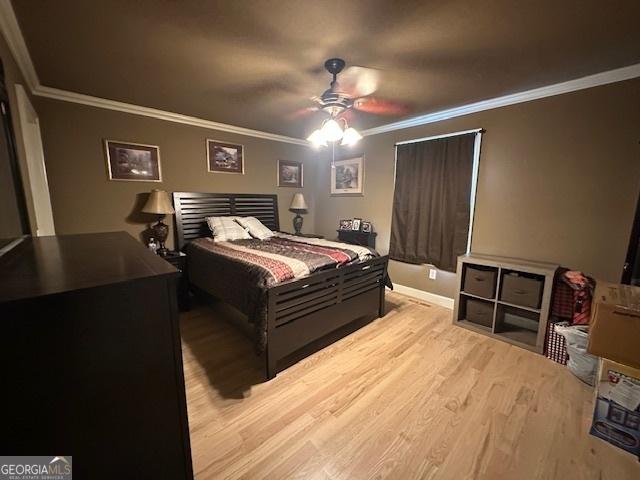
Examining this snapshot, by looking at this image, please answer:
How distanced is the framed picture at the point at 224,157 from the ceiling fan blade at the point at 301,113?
1014mm

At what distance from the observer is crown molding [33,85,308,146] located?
8.34 ft

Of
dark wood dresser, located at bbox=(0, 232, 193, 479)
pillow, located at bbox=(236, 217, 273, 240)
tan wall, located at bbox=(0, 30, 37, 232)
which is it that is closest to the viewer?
dark wood dresser, located at bbox=(0, 232, 193, 479)

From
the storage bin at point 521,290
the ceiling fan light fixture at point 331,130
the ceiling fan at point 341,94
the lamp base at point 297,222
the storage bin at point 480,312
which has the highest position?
the ceiling fan at point 341,94

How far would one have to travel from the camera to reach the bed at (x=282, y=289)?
1928mm

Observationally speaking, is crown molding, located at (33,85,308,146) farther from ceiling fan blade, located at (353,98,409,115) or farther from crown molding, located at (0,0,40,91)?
ceiling fan blade, located at (353,98,409,115)

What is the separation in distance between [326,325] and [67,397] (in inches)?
73.2

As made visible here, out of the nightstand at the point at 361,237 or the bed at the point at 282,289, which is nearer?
the bed at the point at 282,289

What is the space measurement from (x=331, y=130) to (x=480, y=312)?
7.53 ft

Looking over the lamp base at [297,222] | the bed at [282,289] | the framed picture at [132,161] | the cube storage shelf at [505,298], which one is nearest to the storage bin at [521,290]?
the cube storage shelf at [505,298]

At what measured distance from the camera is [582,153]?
2287 millimetres

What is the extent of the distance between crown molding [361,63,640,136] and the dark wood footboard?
1.83 meters

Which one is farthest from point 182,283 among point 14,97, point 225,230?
point 14,97

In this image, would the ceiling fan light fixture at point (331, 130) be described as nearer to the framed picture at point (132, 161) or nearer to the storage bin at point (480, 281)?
the storage bin at point (480, 281)

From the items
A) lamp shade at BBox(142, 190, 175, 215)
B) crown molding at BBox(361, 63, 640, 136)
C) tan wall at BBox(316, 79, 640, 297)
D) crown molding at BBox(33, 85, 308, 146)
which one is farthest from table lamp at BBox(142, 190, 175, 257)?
tan wall at BBox(316, 79, 640, 297)
